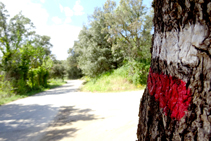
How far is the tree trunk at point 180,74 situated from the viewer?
72cm

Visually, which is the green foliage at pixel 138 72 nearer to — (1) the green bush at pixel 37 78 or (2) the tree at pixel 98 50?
(2) the tree at pixel 98 50

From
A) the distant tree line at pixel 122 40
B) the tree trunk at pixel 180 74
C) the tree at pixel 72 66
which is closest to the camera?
the tree trunk at pixel 180 74

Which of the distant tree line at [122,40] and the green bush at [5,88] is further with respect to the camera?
the distant tree line at [122,40]

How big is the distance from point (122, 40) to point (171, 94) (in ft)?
42.1

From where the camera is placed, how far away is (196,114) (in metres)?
0.75

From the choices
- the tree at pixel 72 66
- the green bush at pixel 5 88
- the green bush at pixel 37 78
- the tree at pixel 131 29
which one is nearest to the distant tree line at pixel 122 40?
the tree at pixel 131 29

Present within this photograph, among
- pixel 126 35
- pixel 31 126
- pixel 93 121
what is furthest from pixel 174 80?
pixel 126 35

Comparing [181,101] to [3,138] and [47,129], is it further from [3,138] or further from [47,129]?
[3,138]

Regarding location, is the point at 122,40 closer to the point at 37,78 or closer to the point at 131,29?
the point at 131,29

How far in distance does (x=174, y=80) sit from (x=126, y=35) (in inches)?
497

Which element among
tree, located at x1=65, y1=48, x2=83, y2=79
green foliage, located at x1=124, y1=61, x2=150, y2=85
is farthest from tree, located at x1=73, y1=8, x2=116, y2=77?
tree, located at x1=65, y1=48, x2=83, y2=79

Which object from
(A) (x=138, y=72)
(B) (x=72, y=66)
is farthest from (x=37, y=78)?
(B) (x=72, y=66)

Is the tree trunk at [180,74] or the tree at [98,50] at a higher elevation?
the tree at [98,50]

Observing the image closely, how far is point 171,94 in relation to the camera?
2.86 ft
